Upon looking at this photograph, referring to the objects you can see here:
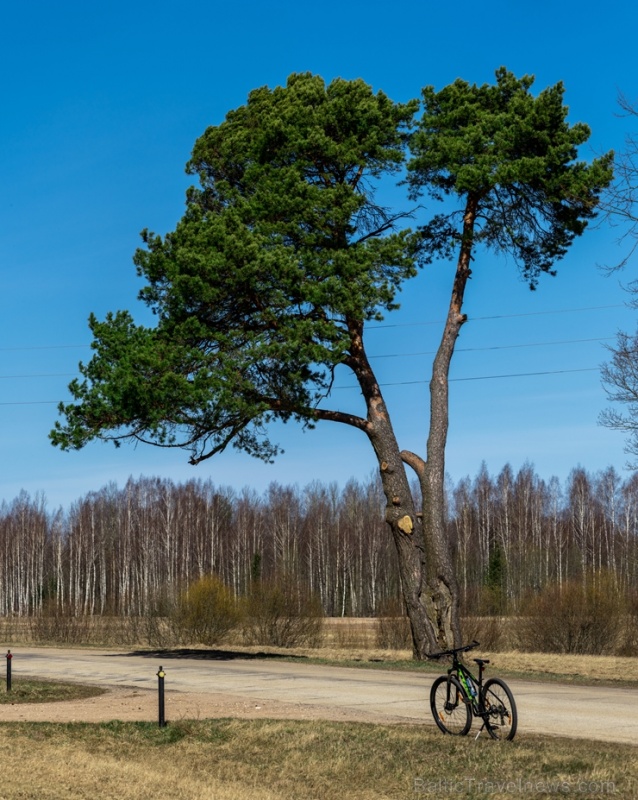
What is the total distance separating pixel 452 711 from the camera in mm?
13406

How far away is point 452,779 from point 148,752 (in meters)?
4.49

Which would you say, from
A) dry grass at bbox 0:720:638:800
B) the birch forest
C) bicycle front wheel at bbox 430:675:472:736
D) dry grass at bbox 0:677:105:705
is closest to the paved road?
dry grass at bbox 0:677:105:705

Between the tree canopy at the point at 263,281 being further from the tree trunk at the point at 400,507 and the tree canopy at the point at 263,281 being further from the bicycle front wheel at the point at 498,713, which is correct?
the bicycle front wheel at the point at 498,713

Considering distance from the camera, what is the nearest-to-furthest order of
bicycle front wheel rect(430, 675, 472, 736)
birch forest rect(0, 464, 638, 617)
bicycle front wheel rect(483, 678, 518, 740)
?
bicycle front wheel rect(483, 678, 518, 740) → bicycle front wheel rect(430, 675, 472, 736) → birch forest rect(0, 464, 638, 617)

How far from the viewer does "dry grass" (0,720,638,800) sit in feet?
35.3

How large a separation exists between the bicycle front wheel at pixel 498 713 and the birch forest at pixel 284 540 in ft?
209

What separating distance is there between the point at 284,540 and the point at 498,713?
79.2 metres

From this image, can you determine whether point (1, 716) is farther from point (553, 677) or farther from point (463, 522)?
Result: point (463, 522)

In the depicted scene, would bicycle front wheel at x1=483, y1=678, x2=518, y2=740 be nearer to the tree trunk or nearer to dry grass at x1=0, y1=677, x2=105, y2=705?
dry grass at x1=0, y1=677, x2=105, y2=705

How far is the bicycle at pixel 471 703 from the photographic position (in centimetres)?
1262

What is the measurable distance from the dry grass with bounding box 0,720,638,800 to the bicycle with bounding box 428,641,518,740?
264 mm

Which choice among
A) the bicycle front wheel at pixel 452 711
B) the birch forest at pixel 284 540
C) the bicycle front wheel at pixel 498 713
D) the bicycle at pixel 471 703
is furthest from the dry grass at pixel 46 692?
the birch forest at pixel 284 540

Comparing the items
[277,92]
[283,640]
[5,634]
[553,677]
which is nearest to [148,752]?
[553,677]

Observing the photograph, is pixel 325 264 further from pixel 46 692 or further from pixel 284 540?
pixel 284 540
